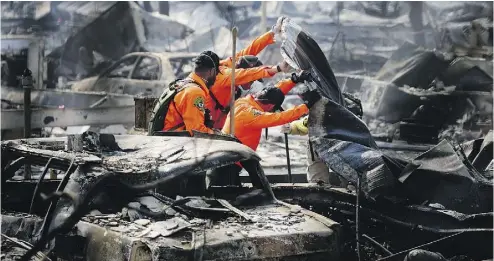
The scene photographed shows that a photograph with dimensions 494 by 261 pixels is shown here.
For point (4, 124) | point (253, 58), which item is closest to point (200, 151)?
point (253, 58)

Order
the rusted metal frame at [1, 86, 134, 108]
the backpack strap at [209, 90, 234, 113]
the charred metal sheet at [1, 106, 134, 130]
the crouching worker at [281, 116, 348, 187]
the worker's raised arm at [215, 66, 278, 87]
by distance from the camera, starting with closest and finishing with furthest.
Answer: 1. the crouching worker at [281, 116, 348, 187]
2. the worker's raised arm at [215, 66, 278, 87]
3. the backpack strap at [209, 90, 234, 113]
4. the charred metal sheet at [1, 106, 134, 130]
5. the rusted metal frame at [1, 86, 134, 108]

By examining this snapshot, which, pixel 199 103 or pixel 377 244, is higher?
pixel 199 103

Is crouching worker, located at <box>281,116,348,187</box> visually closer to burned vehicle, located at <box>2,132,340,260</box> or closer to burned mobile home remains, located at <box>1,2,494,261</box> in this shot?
burned mobile home remains, located at <box>1,2,494,261</box>

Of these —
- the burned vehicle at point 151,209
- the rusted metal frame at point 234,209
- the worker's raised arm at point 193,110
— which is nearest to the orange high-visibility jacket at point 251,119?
the worker's raised arm at point 193,110

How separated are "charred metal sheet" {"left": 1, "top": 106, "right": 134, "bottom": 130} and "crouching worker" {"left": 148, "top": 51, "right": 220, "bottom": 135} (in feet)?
9.68

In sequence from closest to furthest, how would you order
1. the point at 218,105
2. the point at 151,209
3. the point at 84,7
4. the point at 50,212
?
1. the point at 50,212
2. the point at 151,209
3. the point at 218,105
4. the point at 84,7

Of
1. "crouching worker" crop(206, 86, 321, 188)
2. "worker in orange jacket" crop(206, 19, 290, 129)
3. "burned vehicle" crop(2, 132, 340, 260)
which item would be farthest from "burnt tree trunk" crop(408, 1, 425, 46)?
"burned vehicle" crop(2, 132, 340, 260)

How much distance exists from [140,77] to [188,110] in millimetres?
6097

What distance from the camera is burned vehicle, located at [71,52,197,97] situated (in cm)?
1114

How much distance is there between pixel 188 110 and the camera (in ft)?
20.2

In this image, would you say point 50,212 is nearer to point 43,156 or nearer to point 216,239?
point 43,156

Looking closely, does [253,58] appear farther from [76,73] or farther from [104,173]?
[76,73]

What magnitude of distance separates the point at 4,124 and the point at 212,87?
3359 mm

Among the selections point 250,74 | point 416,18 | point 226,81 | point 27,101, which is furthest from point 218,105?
point 416,18
